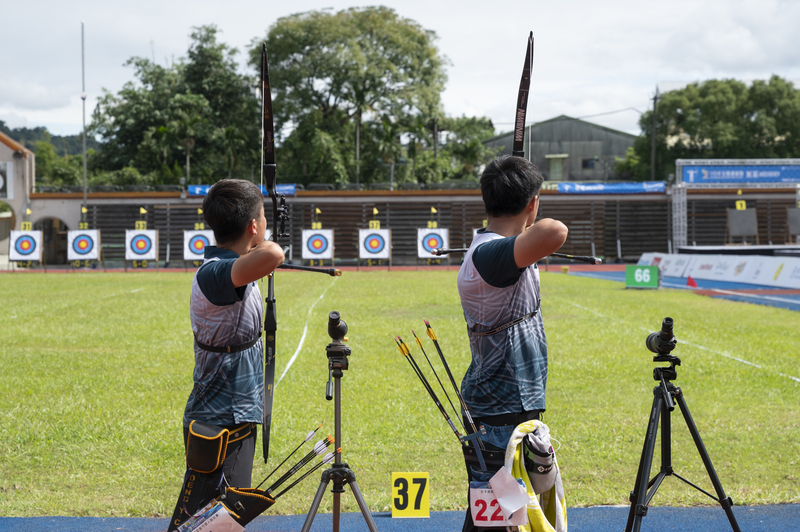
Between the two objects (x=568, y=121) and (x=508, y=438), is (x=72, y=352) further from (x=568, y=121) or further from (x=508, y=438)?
(x=568, y=121)

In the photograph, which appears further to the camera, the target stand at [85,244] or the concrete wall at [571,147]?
the concrete wall at [571,147]

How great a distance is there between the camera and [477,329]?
2.23 m

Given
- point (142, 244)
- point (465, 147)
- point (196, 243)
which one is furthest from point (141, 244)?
point (465, 147)

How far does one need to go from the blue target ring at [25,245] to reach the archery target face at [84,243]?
4.14ft

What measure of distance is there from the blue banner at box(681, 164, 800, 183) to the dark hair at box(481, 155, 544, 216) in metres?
26.0

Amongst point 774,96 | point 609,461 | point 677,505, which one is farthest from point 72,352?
point 774,96

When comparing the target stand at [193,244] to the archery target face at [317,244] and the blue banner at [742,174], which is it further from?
the blue banner at [742,174]

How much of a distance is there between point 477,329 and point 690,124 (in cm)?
4018

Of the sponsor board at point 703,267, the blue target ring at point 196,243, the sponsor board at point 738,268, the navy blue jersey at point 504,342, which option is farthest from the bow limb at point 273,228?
the blue target ring at point 196,243

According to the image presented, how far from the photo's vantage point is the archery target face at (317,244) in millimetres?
25545

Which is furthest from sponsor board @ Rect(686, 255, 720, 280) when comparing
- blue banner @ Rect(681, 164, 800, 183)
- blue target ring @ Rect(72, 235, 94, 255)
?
blue target ring @ Rect(72, 235, 94, 255)

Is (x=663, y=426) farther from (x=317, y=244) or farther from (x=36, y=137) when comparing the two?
(x=36, y=137)

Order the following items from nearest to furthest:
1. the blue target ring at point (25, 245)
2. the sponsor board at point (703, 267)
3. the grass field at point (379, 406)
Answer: the grass field at point (379, 406) < the sponsor board at point (703, 267) < the blue target ring at point (25, 245)

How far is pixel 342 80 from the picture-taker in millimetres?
35156
